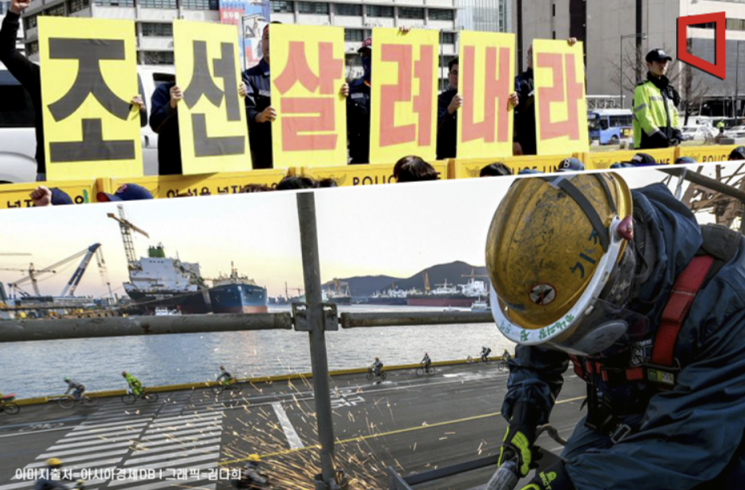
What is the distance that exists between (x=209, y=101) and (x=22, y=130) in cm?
108

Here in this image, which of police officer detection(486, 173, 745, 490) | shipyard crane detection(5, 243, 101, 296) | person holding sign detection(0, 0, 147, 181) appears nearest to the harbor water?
shipyard crane detection(5, 243, 101, 296)

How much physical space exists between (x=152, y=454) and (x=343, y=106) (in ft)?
4.79

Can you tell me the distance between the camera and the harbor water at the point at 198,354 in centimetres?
166

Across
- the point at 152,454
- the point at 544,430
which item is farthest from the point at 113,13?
the point at 544,430

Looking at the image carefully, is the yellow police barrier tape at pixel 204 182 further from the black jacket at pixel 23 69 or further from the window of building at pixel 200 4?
the window of building at pixel 200 4

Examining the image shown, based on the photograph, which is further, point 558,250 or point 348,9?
point 348,9

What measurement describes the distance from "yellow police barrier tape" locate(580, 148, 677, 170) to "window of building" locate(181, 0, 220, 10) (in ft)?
4.64

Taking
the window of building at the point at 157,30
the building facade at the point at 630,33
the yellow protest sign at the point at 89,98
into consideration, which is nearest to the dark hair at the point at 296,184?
the yellow protest sign at the point at 89,98

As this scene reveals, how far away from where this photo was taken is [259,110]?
2555 millimetres

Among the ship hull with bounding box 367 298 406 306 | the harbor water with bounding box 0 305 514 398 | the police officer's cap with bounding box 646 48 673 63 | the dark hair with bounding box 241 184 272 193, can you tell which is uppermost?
the police officer's cap with bounding box 646 48 673 63

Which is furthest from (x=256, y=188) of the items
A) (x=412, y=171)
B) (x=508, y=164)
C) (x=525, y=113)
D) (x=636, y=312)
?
(x=525, y=113)

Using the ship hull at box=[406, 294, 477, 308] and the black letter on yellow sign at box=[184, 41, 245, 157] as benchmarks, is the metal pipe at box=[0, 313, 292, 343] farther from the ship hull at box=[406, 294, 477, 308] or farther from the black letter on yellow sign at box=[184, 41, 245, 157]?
the black letter on yellow sign at box=[184, 41, 245, 157]

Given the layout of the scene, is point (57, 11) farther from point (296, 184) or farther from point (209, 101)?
point (296, 184)

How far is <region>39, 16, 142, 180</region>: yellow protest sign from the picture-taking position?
2193 mm
